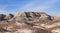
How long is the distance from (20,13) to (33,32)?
401 feet

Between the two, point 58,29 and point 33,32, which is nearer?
point 33,32

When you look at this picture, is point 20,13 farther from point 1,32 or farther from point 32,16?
point 1,32

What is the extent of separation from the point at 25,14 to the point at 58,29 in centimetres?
10272

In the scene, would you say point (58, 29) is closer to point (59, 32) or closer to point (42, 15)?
point (59, 32)

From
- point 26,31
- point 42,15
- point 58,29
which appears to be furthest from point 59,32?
point 42,15

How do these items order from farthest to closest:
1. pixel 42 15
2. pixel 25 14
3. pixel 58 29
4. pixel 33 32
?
pixel 42 15, pixel 25 14, pixel 58 29, pixel 33 32

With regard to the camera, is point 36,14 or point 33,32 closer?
point 33,32

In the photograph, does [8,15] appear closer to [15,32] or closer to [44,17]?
[44,17]

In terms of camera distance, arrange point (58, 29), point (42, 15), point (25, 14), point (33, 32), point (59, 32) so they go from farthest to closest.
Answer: point (42, 15)
point (25, 14)
point (58, 29)
point (59, 32)
point (33, 32)

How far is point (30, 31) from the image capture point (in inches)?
1337

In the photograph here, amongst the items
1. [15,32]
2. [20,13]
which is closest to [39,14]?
[20,13]

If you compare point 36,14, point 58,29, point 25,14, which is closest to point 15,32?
point 58,29

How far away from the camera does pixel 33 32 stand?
110 ft

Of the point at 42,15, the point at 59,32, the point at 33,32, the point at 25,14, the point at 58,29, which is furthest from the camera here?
the point at 42,15
